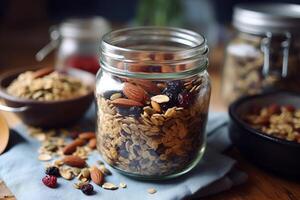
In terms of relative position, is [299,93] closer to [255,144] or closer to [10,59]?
[255,144]

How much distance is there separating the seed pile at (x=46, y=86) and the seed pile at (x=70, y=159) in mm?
64

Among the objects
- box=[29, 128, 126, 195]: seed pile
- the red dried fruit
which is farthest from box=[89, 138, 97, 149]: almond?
the red dried fruit

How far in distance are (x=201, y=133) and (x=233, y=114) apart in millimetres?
79

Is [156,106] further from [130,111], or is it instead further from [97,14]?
[97,14]

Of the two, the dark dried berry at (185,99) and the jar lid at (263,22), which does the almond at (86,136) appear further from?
the jar lid at (263,22)

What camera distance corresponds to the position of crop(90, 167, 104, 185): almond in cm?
60

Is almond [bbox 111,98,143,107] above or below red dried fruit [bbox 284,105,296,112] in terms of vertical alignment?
above

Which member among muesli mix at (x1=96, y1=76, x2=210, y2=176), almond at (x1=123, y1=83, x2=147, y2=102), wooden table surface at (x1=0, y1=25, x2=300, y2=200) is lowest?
wooden table surface at (x1=0, y1=25, x2=300, y2=200)

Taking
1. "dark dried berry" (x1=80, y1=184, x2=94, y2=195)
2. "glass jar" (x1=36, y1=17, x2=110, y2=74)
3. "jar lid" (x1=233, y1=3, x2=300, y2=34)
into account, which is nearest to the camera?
"dark dried berry" (x1=80, y1=184, x2=94, y2=195)

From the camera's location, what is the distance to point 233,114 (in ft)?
2.22

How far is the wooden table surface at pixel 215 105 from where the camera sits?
1.98 ft

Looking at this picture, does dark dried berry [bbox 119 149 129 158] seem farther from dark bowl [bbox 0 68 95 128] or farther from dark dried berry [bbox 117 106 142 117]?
dark bowl [bbox 0 68 95 128]

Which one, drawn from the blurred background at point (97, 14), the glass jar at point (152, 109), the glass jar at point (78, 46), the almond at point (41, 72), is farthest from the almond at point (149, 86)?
the blurred background at point (97, 14)

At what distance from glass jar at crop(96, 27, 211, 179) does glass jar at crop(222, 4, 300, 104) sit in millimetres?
227
